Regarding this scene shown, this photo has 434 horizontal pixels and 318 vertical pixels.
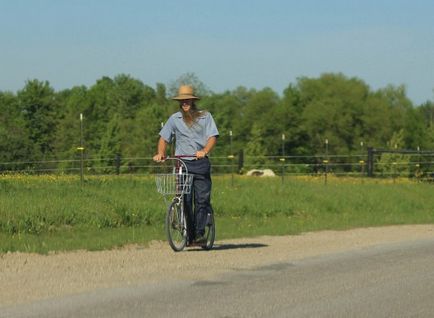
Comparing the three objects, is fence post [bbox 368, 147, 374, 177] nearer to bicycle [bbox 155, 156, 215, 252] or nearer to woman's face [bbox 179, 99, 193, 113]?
woman's face [bbox 179, 99, 193, 113]

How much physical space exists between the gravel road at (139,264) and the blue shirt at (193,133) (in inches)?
53.4

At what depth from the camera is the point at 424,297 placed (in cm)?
851

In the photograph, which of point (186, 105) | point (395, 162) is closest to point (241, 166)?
point (395, 162)

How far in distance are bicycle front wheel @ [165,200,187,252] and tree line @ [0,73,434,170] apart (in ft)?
211

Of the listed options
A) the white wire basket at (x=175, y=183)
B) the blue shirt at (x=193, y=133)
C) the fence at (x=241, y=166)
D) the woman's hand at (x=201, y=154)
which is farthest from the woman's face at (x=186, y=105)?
the fence at (x=241, y=166)

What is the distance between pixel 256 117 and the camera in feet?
350

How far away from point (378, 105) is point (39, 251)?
86.5m

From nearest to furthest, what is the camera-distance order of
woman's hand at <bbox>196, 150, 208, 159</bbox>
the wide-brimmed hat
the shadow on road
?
woman's hand at <bbox>196, 150, 208, 159</bbox> < the wide-brimmed hat < the shadow on road

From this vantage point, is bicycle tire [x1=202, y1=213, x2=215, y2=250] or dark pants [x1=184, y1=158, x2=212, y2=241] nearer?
dark pants [x1=184, y1=158, x2=212, y2=241]

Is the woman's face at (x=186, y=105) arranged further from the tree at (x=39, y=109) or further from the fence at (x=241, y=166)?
the tree at (x=39, y=109)

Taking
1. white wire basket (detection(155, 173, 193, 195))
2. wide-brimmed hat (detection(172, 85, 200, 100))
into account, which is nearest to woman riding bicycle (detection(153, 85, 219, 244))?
wide-brimmed hat (detection(172, 85, 200, 100))

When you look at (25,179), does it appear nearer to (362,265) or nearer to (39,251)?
(39,251)

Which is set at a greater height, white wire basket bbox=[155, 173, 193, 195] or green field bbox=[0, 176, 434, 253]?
white wire basket bbox=[155, 173, 193, 195]

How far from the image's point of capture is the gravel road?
342 inches
